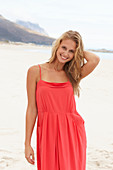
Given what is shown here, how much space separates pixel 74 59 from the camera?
2193 mm

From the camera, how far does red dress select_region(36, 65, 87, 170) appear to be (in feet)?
6.79

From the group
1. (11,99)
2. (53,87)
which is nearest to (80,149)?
(53,87)

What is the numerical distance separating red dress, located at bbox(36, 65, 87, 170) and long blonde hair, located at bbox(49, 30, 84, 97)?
0.08 m

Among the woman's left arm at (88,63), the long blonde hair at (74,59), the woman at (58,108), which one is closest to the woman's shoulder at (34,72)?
the woman at (58,108)

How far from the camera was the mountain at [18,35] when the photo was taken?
109 m

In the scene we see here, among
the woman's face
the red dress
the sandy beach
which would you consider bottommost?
the sandy beach

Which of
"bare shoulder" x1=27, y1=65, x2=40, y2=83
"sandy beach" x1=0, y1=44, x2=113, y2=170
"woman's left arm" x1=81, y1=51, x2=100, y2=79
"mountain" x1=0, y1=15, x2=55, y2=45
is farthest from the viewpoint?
"mountain" x1=0, y1=15, x2=55, y2=45

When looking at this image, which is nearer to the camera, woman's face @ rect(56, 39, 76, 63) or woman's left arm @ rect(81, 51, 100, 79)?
woman's face @ rect(56, 39, 76, 63)

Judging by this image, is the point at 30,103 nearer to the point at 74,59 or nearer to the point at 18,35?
the point at 74,59

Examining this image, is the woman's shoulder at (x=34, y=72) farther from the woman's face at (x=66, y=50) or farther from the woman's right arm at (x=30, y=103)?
the woman's face at (x=66, y=50)

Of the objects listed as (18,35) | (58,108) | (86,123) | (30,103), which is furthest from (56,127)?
(18,35)

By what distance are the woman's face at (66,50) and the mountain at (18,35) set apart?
4227 inches

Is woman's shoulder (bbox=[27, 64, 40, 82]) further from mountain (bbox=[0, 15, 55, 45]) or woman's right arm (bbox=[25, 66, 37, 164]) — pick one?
mountain (bbox=[0, 15, 55, 45])

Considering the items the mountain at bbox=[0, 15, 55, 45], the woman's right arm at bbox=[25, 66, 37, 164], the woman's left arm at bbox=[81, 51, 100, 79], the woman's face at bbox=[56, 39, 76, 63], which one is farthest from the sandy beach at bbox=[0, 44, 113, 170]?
the mountain at bbox=[0, 15, 55, 45]
